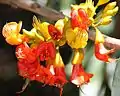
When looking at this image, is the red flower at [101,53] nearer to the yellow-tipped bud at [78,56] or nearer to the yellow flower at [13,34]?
the yellow-tipped bud at [78,56]

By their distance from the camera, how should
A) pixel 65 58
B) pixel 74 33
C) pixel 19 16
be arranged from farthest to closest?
1. pixel 19 16
2. pixel 65 58
3. pixel 74 33

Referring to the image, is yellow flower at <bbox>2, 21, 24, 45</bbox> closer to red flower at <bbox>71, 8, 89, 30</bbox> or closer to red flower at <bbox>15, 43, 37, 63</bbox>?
red flower at <bbox>15, 43, 37, 63</bbox>

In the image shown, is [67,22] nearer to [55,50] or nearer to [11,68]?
[55,50]

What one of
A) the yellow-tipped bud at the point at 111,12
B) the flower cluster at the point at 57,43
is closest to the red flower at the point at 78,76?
the flower cluster at the point at 57,43

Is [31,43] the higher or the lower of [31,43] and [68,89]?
the higher

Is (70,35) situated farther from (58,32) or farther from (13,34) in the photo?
(13,34)

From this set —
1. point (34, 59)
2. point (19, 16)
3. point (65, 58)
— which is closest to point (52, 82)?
point (34, 59)

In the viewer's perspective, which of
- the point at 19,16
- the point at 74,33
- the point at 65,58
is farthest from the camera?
the point at 19,16

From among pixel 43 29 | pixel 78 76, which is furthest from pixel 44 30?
pixel 78 76
